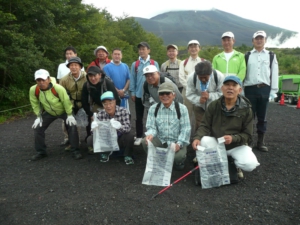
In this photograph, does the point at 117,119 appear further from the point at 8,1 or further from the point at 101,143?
the point at 8,1

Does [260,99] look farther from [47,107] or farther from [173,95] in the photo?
[47,107]

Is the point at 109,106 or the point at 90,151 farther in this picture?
the point at 90,151

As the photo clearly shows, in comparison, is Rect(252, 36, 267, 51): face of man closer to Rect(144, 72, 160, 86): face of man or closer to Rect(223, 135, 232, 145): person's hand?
Rect(144, 72, 160, 86): face of man

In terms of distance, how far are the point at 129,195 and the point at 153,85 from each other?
6.46ft

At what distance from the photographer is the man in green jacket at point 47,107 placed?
450 centimetres

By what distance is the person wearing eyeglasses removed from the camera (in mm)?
3814

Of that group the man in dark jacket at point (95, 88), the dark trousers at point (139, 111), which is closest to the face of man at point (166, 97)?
the man in dark jacket at point (95, 88)

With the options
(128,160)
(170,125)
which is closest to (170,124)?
(170,125)

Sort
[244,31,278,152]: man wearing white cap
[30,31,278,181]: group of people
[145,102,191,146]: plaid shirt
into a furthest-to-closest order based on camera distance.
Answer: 1. [244,31,278,152]: man wearing white cap
2. [145,102,191,146]: plaid shirt
3. [30,31,278,181]: group of people

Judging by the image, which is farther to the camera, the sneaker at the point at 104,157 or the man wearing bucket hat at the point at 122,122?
the sneaker at the point at 104,157

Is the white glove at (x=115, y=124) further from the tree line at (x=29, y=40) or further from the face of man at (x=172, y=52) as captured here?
the tree line at (x=29, y=40)

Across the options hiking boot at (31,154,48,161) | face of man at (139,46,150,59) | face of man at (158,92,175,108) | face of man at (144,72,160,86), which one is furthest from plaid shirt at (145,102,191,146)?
hiking boot at (31,154,48,161)

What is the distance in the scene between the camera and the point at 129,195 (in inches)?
130

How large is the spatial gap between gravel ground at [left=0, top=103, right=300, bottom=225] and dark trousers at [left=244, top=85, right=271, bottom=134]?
67cm
